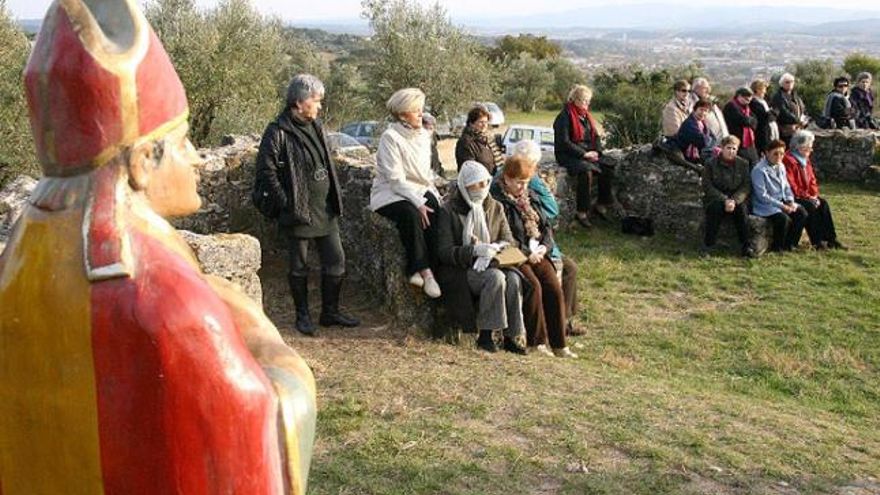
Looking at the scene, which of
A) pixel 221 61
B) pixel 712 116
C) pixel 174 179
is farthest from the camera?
pixel 221 61

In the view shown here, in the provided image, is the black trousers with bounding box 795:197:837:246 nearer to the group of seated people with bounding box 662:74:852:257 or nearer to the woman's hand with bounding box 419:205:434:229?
the group of seated people with bounding box 662:74:852:257

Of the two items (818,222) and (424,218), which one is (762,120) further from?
(424,218)

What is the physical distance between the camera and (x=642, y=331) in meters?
8.81

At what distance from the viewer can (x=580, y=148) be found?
12.1 m

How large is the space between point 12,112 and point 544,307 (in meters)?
9.26

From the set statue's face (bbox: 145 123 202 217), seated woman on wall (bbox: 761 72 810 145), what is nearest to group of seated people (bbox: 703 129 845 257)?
seated woman on wall (bbox: 761 72 810 145)

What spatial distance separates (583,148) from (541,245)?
177 inches

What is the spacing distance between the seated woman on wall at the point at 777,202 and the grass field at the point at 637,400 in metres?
1.04

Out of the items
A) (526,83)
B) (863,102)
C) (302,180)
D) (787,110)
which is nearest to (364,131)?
(863,102)

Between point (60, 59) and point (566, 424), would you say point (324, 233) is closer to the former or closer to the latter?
point (566, 424)

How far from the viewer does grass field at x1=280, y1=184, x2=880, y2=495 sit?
522 cm

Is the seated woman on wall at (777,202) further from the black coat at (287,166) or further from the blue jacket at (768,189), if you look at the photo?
the black coat at (287,166)

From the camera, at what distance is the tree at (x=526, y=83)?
43.4 metres

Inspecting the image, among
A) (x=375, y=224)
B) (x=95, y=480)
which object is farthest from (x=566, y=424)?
(x=95, y=480)
